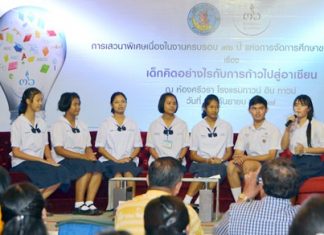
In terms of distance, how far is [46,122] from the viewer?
7.49 meters

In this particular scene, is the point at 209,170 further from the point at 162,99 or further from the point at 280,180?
the point at 280,180

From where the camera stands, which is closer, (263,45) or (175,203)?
(175,203)

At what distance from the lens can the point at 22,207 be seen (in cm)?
254

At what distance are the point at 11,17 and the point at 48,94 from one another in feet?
2.87

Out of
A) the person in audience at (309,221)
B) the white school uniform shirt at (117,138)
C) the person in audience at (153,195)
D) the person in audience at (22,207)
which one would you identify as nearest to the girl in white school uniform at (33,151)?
the white school uniform shirt at (117,138)

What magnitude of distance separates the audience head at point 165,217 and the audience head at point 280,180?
2.98ft

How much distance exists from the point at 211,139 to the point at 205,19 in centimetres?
135

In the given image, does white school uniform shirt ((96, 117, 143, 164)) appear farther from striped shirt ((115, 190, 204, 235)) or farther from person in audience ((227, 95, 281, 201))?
striped shirt ((115, 190, 204, 235))

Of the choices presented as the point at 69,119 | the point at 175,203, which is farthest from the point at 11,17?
the point at 175,203

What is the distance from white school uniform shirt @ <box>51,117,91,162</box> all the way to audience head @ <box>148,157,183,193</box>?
337 centimetres

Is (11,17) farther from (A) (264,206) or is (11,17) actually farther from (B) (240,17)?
(A) (264,206)

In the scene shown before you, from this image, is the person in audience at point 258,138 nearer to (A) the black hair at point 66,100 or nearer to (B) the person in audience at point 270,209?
(A) the black hair at point 66,100

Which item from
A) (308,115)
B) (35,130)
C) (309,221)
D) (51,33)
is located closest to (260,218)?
(309,221)

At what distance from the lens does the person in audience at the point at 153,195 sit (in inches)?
126
